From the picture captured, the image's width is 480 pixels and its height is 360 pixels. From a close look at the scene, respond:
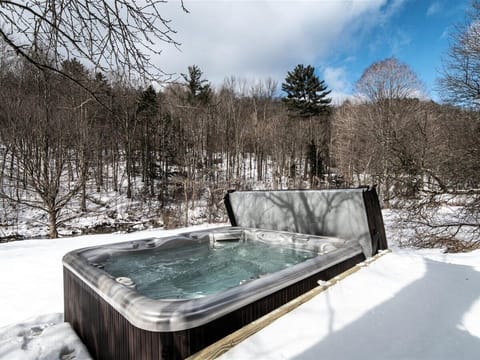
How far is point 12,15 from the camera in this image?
159 cm

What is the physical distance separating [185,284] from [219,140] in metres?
12.5

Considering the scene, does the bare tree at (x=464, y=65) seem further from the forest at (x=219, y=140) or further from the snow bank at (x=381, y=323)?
the snow bank at (x=381, y=323)

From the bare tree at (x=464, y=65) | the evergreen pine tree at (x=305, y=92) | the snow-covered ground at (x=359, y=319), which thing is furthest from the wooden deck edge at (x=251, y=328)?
the evergreen pine tree at (x=305, y=92)

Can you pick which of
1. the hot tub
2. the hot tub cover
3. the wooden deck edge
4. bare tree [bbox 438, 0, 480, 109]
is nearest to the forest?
bare tree [bbox 438, 0, 480, 109]

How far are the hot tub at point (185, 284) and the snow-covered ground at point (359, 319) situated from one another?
0.52 ft

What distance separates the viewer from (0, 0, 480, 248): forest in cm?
331

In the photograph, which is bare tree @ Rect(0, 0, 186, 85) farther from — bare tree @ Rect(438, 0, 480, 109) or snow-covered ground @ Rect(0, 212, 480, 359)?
bare tree @ Rect(438, 0, 480, 109)

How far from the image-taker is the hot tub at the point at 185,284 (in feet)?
4.49

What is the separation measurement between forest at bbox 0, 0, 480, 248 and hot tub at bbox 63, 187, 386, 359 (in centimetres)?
135

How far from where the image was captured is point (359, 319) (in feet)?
5.64

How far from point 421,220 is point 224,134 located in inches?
416

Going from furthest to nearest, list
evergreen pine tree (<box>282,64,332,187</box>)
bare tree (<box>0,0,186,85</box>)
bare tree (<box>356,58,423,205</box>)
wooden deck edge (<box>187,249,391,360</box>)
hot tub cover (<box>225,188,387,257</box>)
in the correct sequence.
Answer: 1. evergreen pine tree (<box>282,64,332,187</box>)
2. bare tree (<box>356,58,423,205</box>)
3. hot tub cover (<box>225,188,387,257</box>)
4. bare tree (<box>0,0,186,85</box>)
5. wooden deck edge (<box>187,249,391,360</box>)

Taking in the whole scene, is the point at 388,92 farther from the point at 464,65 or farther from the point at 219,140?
the point at 219,140

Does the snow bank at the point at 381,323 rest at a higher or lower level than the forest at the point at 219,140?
lower
